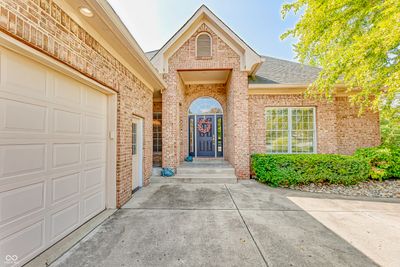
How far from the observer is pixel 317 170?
5.45 metres

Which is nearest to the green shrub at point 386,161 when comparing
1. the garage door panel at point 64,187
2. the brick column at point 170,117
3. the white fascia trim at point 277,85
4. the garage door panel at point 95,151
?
the white fascia trim at point 277,85

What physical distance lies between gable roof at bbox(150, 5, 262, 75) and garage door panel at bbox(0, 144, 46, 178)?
17.1ft

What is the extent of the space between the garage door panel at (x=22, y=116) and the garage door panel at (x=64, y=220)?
1.35 metres

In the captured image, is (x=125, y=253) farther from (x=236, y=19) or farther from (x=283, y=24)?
(x=236, y=19)

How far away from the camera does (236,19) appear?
25.0 ft

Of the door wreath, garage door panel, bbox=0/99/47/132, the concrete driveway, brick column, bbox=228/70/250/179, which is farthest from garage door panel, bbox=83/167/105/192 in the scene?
the door wreath

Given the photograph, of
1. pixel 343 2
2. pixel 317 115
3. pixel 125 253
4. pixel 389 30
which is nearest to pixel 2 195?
pixel 125 253

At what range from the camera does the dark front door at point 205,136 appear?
27.6 feet

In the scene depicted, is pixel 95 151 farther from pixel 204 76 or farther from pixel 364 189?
pixel 364 189

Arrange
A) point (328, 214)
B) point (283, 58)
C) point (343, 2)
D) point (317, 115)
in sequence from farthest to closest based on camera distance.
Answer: point (283, 58) → point (317, 115) → point (343, 2) → point (328, 214)

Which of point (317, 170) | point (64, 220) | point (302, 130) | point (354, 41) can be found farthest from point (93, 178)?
point (354, 41)

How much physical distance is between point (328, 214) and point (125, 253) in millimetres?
4156

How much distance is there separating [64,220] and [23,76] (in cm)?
223

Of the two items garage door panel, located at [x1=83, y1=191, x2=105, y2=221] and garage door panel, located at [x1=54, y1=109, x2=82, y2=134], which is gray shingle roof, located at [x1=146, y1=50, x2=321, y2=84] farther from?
garage door panel, located at [x1=83, y1=191, x2=105, y2=221]
